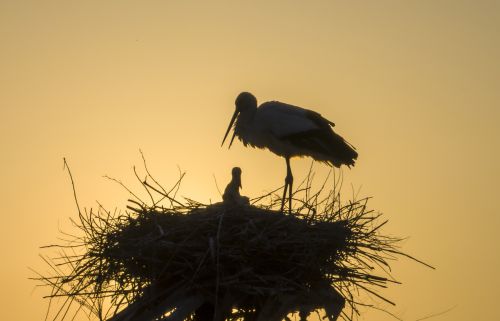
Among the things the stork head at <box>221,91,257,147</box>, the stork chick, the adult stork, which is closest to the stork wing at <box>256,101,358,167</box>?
the adult stork

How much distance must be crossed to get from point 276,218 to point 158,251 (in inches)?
37.5

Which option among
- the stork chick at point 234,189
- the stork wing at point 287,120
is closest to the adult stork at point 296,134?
the stork wing at point 287,120

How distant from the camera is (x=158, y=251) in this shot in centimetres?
563

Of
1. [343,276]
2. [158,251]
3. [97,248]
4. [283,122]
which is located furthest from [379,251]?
[283,122]

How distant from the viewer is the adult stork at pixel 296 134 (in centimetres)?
921

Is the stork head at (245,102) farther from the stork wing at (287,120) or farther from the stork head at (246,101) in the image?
the stork wing at (287,120)

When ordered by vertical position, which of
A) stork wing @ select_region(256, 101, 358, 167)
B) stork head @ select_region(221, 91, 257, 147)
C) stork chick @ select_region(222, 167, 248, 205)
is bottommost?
stork chick @ select_region(222, 167, 248, 205)

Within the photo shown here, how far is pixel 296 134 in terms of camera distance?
9211 mm

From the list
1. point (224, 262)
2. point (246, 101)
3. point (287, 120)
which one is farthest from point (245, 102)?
point (224, 262)

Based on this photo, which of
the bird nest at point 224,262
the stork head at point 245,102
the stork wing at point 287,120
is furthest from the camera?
the stork head at point 245,102

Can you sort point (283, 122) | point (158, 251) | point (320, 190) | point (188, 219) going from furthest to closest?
1. point (283, 122)
2. point (320, 190)
3. point (188, 219)
4. point (158, 251)

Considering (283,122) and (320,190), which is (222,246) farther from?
(283,122)

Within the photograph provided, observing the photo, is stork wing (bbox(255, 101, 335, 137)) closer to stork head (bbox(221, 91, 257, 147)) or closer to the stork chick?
stork head (bbox(221, 91, 257, 147))

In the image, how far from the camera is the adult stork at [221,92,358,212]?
9.21 m
